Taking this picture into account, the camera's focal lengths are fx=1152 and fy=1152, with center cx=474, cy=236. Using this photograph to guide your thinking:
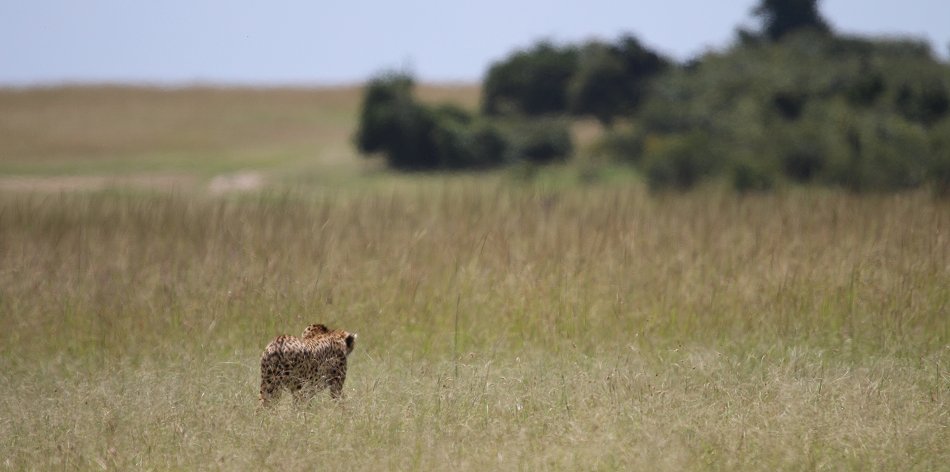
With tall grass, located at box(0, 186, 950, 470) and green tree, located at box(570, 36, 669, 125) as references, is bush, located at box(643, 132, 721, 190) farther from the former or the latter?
tall grass, located at box(0, 186, 950, 470)

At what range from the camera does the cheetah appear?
557 cm

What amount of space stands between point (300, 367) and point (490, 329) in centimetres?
207

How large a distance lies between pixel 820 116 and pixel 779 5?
20.2 metres

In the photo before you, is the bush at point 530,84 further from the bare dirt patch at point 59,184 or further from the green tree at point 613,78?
the bare dirt patch at point 59,184

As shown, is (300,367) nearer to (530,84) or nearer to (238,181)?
(238,181)

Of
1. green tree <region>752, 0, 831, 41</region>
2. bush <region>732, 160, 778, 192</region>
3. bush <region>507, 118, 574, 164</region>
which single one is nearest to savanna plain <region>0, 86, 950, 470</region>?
bush <region>732, 160, 778, 192</region>

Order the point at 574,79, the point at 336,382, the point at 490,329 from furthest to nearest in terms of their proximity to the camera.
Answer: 1. the point at 574,79
2. the point at 490,329
3. the point at 336,382

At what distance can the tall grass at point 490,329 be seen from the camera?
4980 mm

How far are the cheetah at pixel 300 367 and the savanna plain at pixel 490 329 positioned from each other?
Result: 5.7 inches

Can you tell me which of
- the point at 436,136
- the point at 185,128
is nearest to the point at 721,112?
the point at 436,136

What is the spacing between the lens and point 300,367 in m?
5.62

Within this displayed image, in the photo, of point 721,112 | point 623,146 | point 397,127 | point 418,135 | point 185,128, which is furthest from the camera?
point 185,128

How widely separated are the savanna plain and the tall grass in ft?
0.07

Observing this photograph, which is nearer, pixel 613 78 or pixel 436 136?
pixel 436 136
